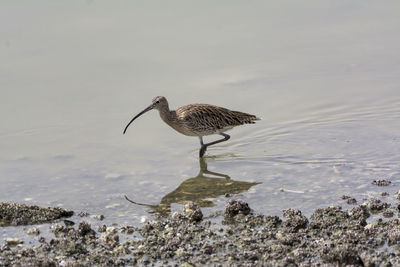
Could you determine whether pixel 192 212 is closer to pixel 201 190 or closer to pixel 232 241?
pixel 232 241

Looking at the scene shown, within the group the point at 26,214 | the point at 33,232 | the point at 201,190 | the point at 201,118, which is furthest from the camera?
the point at 201,118

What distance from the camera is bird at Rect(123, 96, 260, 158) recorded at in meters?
12.5

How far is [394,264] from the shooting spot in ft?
24.3

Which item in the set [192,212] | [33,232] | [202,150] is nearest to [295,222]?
[192,212]

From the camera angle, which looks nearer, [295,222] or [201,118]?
[295,222]

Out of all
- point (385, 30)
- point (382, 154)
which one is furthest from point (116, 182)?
point (385, 30)

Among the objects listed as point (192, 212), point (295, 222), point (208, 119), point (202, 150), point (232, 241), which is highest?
point (208, 119)

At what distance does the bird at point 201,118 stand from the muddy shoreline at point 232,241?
360 centimetres

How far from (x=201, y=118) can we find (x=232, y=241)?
4.59 m

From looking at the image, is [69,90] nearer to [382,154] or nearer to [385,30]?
[382,154]

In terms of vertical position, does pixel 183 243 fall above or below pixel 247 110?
below

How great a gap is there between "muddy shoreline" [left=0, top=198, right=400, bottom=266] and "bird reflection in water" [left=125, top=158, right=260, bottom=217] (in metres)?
0.73

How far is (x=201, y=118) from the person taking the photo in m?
12.5

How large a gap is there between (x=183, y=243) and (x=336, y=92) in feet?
23.8
